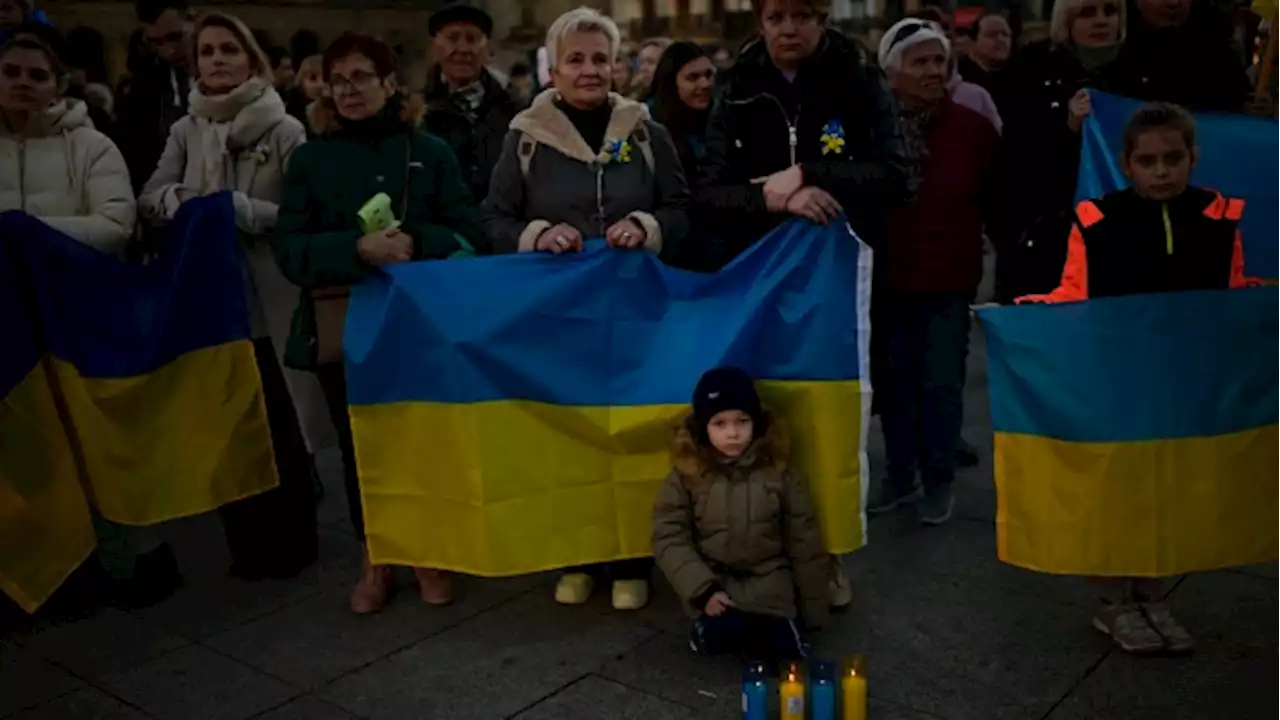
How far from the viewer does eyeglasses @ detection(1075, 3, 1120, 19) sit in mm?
4664

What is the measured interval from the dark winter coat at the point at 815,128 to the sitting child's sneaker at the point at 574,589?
4.48ft

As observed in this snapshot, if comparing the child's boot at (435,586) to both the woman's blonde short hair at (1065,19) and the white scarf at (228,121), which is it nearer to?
the white scarf at (228,121)

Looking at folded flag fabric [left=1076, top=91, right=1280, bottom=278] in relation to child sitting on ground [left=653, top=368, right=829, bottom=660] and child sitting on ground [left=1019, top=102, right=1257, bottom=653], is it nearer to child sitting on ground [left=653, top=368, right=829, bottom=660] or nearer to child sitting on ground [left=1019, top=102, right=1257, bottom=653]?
child sitting on ground [left=1019, top=102, right=1257, bottom=653]

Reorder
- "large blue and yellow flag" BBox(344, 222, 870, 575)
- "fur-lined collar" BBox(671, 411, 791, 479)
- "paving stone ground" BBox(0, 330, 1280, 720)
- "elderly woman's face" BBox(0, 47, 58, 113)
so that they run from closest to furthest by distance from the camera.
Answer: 1. "paving stone ground" BBox(0, 330, 1280, 720)
2. "fur-lined collar" BBox(671, 411, 791, 479)
3. "large blue and yellow flag" BBox(344, 222, 870, 575)
4. "elderly woman's face" BBox(0, 47, 58, 113)

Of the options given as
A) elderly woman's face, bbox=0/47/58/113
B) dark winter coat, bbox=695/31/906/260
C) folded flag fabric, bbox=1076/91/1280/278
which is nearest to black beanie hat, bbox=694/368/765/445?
dark winter coat, bbox=695/31/906/260

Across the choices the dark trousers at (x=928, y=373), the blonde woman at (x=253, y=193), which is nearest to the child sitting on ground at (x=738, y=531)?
the dark trousers at (x=928, y=373)

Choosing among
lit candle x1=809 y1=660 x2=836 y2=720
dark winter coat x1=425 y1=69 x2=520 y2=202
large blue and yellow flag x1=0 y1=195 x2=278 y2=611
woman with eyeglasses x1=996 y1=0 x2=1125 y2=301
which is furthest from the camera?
dark winter coat x1=425 y1=69 x2=520 y2=202

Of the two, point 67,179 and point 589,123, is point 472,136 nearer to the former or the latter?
point 589,123

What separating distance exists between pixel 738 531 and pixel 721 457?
0.22 metres

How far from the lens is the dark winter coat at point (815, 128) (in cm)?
377

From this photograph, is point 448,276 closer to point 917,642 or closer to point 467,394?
point 467,394

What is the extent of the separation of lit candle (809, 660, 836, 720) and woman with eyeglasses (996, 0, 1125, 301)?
236cm

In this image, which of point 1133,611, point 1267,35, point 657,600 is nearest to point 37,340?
point 657,600

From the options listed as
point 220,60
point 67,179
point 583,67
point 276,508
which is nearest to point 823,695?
point 583,67
